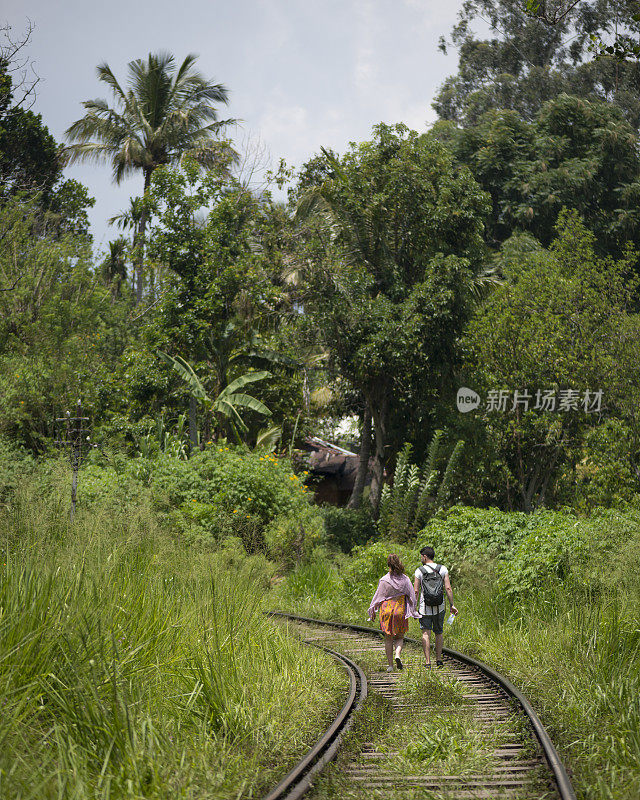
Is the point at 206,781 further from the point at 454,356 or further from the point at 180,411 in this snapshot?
the point at 180,411

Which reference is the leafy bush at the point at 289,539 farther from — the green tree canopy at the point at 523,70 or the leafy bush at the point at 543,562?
the green tree canopy at the point at 523,70

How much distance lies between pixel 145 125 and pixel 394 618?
1260 inches

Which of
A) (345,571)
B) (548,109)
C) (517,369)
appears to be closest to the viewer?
(345,571)

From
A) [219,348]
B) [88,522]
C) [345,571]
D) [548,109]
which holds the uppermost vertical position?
[548,109]

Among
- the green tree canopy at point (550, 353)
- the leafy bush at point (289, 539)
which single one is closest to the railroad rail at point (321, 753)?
the leafy bush at point (289, 539)

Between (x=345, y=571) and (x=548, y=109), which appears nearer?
(x=345, y=571)

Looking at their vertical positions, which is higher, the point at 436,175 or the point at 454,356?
the point at 436,175

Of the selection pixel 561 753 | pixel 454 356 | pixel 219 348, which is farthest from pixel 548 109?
pixel 561 753

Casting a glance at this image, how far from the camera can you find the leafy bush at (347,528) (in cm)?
2486

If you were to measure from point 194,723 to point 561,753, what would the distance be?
302 cm

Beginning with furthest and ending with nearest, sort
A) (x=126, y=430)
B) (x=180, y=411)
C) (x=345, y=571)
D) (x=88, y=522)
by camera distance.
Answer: (x=180, y=411), (x=126, y=430), (x=345, y=571), (x=88, y=522)

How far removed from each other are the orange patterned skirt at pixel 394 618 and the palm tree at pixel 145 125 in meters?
28.9

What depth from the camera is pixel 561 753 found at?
6320 mm

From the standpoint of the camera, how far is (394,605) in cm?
1036
